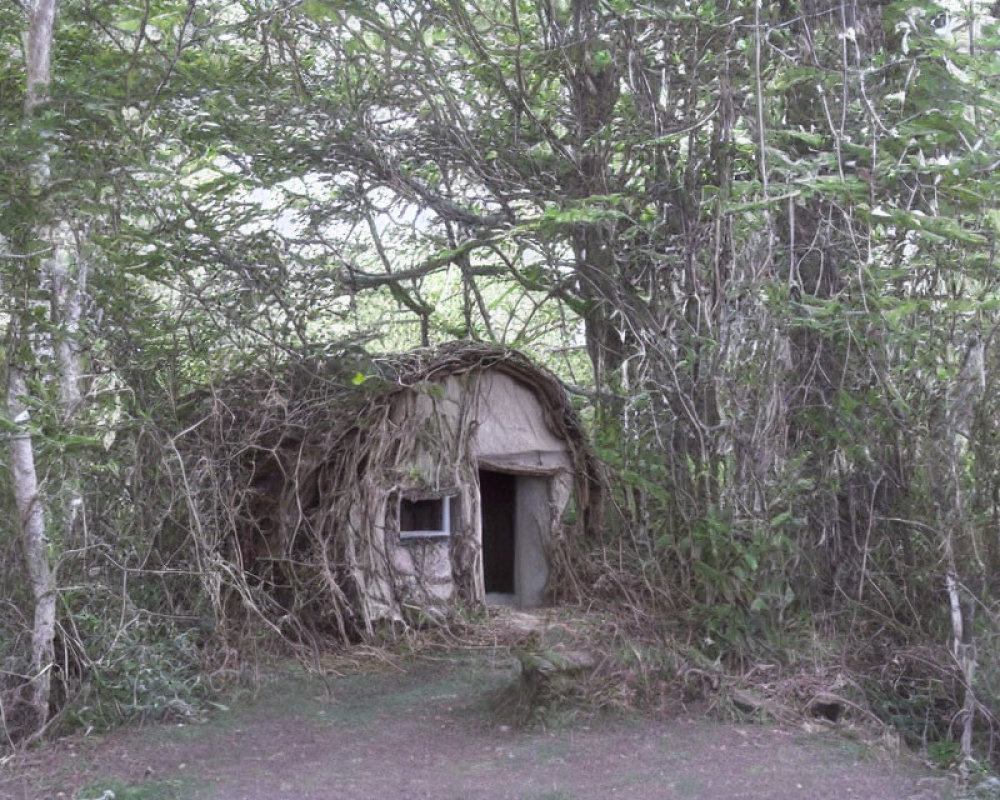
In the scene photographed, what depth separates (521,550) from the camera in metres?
11.6

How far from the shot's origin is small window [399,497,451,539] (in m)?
10.5

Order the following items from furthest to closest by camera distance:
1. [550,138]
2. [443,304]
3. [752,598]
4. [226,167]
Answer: [443,304] < [226,167] < [550,138] < [752,598]

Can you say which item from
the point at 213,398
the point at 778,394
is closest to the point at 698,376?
the point at 778,394

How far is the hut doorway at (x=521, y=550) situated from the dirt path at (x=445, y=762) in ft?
11.8

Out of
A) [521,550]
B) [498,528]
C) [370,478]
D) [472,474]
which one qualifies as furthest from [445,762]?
[498,528]

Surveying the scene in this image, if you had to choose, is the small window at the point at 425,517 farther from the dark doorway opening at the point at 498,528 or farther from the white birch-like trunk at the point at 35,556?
the white birch-like trunk at the point at 35,556

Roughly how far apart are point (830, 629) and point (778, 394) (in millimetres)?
1717

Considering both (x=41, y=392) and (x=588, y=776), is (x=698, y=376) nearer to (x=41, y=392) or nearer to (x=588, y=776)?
(x=588, y=776)

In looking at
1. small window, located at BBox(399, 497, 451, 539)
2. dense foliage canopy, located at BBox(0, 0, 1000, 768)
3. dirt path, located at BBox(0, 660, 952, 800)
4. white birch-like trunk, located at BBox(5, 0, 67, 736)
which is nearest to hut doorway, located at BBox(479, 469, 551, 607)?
small window, located at BBox(399, 497, 451, 539)

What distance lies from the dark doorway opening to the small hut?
949 millimetres

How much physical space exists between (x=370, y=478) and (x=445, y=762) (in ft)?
11.6

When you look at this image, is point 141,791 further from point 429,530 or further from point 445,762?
point 429,530

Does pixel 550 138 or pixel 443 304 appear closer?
pixel 550 138

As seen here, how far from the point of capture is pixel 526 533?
1158 centimetres
